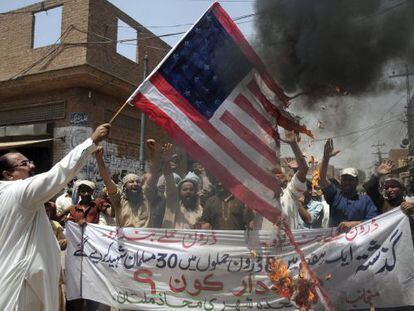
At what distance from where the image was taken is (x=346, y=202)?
452 cm

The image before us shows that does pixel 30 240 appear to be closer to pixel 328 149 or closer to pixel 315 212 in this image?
pixel 328 149

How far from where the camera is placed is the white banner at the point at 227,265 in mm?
4102

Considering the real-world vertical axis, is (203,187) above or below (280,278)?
above

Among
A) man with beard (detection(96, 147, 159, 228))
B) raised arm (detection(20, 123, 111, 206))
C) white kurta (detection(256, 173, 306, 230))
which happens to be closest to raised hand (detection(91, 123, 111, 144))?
raised arm (detection(20, 123, 111, 206))

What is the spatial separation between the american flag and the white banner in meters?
0.62

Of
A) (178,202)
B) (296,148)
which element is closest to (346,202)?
(296,148)

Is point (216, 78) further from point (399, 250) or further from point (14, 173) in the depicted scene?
point (399, 250)

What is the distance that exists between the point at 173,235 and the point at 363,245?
1.91 meters

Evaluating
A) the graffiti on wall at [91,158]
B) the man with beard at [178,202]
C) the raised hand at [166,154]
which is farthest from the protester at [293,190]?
the graffiti on wall at [91,158]

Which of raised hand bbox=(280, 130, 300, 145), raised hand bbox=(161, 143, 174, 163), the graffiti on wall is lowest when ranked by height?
raised hand bbox=(280, 130, 300, 145)

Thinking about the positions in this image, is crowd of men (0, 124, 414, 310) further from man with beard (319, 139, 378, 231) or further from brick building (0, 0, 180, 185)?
brick building (0, 0, 180, 185)

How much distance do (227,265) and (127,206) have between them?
142 centimetres

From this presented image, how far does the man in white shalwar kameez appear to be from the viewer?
2.99 metres

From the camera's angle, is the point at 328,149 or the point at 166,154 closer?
the point at 328,149
